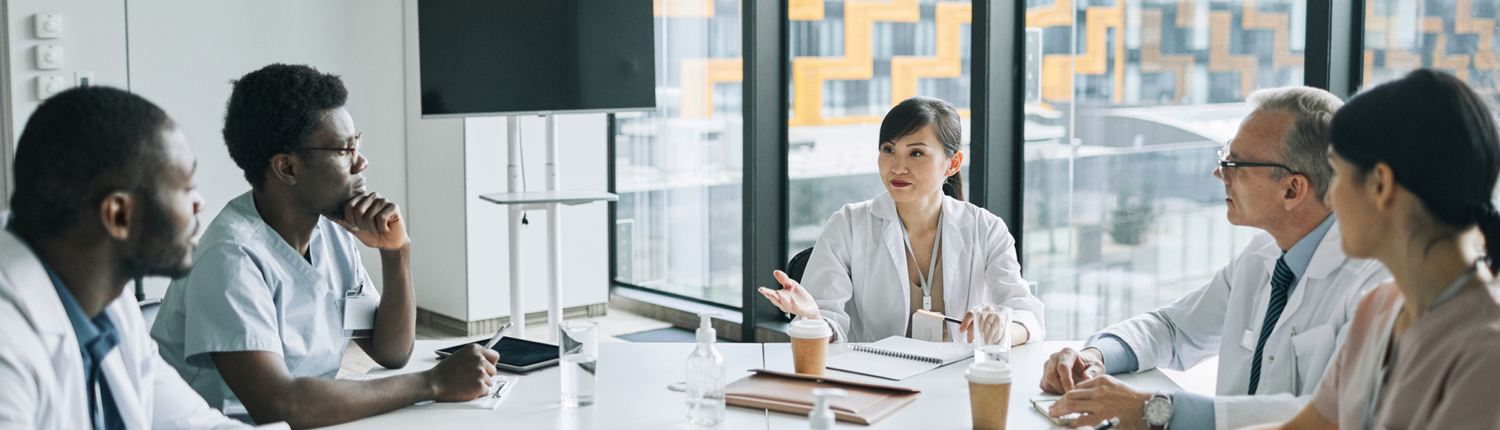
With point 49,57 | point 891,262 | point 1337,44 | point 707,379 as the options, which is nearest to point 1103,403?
point 707,379

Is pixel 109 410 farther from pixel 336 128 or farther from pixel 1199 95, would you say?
pixel 1199 95

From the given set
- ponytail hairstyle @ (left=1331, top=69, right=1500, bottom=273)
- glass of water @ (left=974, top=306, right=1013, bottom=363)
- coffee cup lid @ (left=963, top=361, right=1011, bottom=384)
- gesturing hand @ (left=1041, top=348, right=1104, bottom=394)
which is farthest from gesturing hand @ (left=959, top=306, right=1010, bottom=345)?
ponytail hairstyle @ (left=1331, top=69, right=1500, bottom=273)

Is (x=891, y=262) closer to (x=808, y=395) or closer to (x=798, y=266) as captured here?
(x=798, y=266)

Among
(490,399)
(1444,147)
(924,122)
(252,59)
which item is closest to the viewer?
(1444,147)

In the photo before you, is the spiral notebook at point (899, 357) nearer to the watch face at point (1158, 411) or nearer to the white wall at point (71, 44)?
the watch face at point (1158, 411)

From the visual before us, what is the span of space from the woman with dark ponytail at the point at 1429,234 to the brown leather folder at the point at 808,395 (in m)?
0.73

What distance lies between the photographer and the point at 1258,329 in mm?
1956

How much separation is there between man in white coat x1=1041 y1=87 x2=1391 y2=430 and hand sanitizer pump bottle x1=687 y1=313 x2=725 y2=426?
555 millimetres

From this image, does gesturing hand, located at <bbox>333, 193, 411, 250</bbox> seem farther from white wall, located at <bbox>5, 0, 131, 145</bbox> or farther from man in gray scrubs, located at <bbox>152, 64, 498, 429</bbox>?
white wall, located at <bbox>5, 0, 131, 145</bbox>

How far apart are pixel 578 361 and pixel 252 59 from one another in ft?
13.0

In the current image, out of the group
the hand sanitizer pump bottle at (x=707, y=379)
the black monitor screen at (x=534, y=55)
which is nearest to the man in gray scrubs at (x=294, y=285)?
the hand sanitizer pump bottle at (x=707, y=379)

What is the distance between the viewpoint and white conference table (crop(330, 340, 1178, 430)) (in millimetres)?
1745

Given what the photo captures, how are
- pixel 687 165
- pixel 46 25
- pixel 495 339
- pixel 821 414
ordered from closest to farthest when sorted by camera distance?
pixel 821 414 < pixel 495 339 < pixel 46 25 < pixel 687 165

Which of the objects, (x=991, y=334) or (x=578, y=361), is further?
(x=991, y=334)
